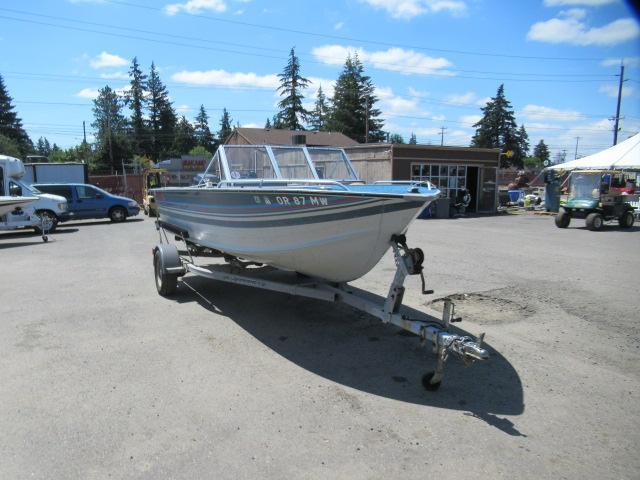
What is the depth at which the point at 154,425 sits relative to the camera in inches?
137

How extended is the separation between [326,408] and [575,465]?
1746mm

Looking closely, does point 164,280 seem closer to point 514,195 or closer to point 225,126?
point 514,195

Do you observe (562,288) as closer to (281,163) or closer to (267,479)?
(281,163)

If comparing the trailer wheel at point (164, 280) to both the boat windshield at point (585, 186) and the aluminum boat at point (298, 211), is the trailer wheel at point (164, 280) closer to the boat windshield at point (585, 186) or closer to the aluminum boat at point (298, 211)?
the aluminum boat at point (298, 211)

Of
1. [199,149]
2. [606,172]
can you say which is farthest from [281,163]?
[199,149]

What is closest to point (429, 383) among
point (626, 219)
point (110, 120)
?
point (626, 219)

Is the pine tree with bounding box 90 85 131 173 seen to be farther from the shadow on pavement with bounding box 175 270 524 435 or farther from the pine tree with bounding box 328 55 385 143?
the shadow on pavement with bounding box 175 270 524 435

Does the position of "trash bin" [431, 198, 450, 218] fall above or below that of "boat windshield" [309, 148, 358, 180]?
below

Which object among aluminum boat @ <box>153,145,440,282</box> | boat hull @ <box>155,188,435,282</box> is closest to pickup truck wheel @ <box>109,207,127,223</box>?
aluminum boat @ <box>153,145,440,282</box>

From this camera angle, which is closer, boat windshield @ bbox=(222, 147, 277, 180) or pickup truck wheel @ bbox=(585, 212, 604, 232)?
boat windshield @ bbox=(222, 147, 277, 180)

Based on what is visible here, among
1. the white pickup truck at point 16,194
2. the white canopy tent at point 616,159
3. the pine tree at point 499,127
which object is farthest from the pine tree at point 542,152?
the white pickup truck at point 16,194

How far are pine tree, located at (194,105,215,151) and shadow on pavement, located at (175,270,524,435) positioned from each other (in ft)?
273

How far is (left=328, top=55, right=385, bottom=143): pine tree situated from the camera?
64.9 meters

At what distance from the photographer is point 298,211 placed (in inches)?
184
